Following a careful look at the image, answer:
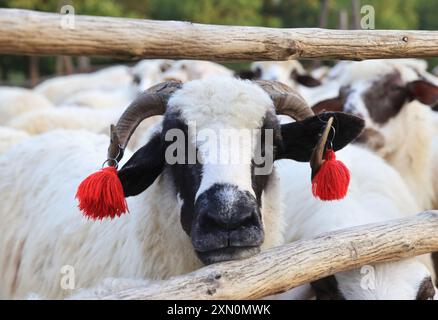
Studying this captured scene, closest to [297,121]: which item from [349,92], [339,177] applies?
[339,177]

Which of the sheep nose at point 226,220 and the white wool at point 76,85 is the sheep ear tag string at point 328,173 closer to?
the sheep nose at point 226,220

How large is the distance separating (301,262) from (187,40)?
39.0 inches

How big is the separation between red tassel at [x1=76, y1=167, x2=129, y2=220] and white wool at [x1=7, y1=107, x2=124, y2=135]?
14.0ft

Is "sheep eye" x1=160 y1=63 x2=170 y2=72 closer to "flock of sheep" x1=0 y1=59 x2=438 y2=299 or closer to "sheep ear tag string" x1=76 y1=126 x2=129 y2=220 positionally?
"flock of sheep" x1=0 y1=59 x2=438 y2=299

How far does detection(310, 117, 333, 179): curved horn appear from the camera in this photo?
3137mm

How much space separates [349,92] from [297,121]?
105 inches

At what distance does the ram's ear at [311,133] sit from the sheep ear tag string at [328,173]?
78 millimetres

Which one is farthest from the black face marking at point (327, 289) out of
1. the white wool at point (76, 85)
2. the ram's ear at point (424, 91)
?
the white wool at point (76, 85)

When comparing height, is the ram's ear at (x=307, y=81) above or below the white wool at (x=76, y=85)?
below

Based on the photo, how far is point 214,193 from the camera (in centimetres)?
278

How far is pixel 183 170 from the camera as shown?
121 inches

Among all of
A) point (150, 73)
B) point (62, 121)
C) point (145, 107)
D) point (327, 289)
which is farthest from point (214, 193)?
point (150, 73)

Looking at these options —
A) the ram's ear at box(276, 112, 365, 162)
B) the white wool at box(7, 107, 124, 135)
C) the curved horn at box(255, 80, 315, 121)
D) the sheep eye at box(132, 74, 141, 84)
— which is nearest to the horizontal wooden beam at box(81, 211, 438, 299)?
the ram's ear at box(276, 112, 365, 162)

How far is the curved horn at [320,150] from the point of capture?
314 cm
